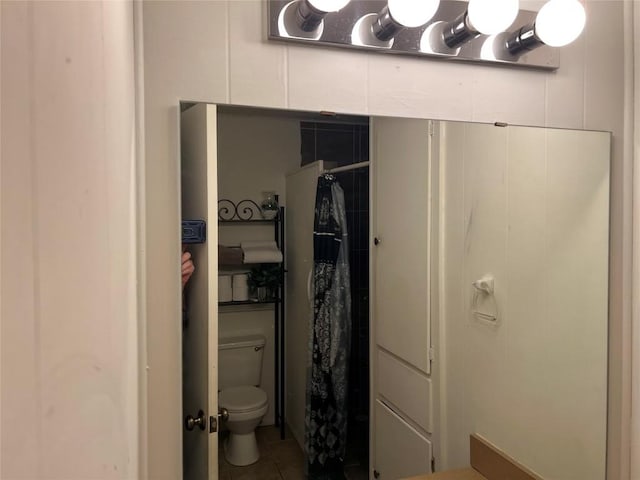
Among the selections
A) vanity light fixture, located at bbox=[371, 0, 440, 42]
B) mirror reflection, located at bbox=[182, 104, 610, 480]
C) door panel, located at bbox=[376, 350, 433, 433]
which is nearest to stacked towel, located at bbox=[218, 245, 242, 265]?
mirror reflection, located at bbox=[182, 104, 610, 480]

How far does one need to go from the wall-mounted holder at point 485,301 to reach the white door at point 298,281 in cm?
44

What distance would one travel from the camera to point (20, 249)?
0.58 feet

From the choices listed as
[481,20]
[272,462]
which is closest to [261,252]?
[272,462]

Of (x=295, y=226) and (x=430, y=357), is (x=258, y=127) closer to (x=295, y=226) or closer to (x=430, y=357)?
(x=295, y=226)

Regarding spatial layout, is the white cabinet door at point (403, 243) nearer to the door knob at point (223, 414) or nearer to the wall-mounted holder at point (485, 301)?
the wall-mounted holder at point (485, 301)

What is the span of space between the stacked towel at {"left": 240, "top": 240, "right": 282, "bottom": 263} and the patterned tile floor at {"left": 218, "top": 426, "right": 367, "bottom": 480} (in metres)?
0.36

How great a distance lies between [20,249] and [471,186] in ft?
3.66

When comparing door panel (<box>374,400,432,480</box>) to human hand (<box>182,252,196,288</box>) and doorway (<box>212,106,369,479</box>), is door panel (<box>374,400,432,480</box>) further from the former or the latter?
human hand (<box>182,252,196,288</box>)

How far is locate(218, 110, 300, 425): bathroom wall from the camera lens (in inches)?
38.4

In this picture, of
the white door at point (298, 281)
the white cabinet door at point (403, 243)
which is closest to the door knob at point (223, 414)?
the white door at point (298, 281)

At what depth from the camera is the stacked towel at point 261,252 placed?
988 millimetres

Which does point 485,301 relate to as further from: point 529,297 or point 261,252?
point 261,252

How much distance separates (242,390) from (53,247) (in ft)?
2.78

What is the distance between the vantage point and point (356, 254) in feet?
3.54
